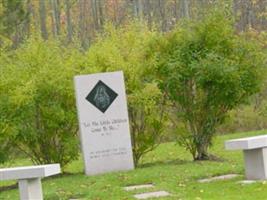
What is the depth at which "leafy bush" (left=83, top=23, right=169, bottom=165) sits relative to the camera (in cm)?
1342

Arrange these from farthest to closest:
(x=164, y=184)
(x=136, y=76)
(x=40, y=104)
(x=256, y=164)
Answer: (x=136, y=76), (x=40, y=104), (x=164, y=184), (x=256, y=164)

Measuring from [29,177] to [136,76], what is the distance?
16.6 feet

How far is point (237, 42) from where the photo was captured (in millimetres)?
13852

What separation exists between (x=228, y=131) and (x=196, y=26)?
33.2 ft

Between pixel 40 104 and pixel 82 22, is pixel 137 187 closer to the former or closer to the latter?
pixel 40 104

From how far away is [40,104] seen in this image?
43.1 feet

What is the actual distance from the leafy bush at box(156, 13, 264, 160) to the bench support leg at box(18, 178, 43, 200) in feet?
16.6

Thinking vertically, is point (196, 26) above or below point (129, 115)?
above

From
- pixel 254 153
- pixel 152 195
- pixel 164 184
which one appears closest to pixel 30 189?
pixel 152 195

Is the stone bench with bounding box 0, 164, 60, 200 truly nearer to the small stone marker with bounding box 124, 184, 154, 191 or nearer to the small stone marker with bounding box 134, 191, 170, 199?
the small stone marker with bounding box 134, 191, 170, 199

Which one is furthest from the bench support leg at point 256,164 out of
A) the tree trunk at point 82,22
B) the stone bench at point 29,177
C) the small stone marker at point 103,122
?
the tree trunk at point 82,22

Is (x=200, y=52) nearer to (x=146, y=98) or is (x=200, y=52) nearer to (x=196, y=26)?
(x=196, y=26)

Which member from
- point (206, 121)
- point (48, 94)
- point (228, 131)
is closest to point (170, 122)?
point (206, 121)

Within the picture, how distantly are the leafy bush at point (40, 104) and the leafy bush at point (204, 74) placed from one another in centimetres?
190
